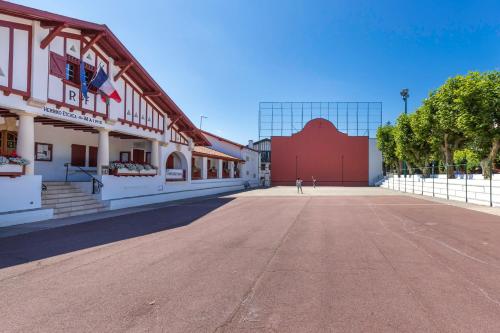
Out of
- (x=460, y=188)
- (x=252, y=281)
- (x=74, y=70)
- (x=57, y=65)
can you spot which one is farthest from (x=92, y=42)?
(x=460, y=188)

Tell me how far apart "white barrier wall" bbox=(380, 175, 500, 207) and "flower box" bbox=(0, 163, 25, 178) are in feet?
69.8

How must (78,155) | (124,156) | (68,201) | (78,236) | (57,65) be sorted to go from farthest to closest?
(124,156) < (78,155) < (68,201) < (57,65) < (78,236)

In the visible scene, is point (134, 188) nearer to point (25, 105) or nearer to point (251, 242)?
point (25, 105)

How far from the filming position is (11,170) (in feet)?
34.4

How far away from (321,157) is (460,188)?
2539 cm

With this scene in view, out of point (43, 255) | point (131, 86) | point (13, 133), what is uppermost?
point (131, 86)

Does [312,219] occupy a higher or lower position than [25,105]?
lower

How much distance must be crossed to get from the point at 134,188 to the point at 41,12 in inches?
371

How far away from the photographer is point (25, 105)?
11328 mm

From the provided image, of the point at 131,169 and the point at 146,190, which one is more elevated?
the point at 131,169

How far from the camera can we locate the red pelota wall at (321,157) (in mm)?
44531

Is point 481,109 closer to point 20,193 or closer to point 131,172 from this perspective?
point 131,172

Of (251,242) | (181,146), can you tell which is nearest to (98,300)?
(251,242)

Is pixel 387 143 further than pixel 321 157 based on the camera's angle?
No
